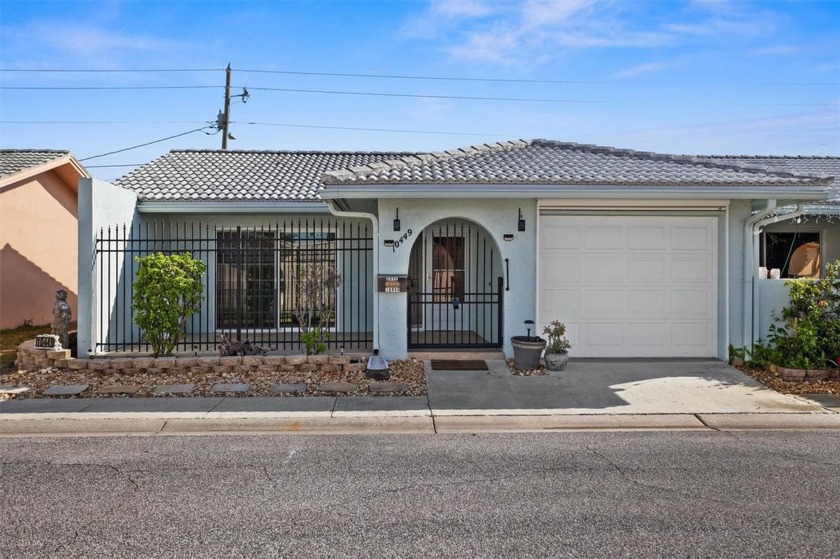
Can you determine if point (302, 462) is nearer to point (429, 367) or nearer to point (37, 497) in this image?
point (37, 497)

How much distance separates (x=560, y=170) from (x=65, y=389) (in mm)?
8097

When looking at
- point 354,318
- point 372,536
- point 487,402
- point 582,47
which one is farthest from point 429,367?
point 582,47

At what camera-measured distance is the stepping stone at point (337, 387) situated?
760cm

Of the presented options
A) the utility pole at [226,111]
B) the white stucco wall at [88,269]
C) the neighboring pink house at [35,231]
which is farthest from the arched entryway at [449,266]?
the utility pole at [226,111]

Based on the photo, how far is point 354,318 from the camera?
1222 cm

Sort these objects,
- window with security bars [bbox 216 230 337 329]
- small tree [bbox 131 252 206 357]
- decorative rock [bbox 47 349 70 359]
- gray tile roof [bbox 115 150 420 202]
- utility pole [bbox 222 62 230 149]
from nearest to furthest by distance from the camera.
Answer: small tree [bbox 131 252 206 357] < decorative rock [bbox 47 349 70 359] < gray tile roof [bbox 115 150 420 202] < window with security bars [bbox 216 230 337 329] < utility pole [bbox 222 62 230 149]

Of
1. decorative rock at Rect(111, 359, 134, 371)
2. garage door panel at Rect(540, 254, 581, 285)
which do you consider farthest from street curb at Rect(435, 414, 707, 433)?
decorative rock at Rect(111, 359, 134, 371)

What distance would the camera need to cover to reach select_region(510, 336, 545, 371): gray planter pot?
28.5 feet

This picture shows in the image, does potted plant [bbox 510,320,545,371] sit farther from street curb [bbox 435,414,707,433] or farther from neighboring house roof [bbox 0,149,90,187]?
neighboring house roof [bbox 0,149,90,187]

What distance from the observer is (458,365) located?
9039 millimetres

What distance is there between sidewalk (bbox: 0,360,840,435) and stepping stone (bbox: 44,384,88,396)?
300mm

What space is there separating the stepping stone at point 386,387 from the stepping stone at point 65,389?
389cm

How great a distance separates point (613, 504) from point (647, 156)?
27.0ft

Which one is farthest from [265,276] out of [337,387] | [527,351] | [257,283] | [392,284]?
[527,351]
